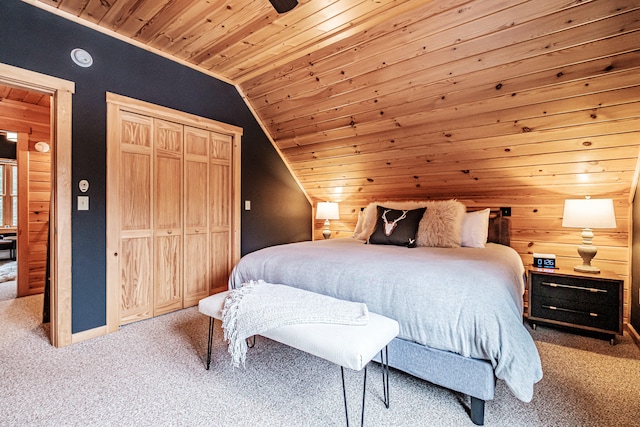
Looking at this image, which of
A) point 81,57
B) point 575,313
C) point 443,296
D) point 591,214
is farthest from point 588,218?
point 81,57

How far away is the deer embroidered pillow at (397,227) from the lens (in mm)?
2811

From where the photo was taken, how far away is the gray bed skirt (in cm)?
146

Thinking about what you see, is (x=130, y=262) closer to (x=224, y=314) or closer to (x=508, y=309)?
(x=224, y=314)

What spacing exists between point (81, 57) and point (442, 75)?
2.83 m

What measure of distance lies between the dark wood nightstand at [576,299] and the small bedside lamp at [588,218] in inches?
6.7

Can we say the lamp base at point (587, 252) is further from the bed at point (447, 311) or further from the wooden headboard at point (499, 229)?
the bed at point (447, 311)

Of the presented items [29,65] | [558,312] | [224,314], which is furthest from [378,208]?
[29,65]

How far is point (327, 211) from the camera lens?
162 inches

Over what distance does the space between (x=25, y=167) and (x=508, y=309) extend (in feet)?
16.6

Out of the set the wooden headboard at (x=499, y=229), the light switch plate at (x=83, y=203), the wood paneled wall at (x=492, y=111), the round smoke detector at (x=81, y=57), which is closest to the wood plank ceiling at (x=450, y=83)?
the wood paneled wall at (x=492, y=111)

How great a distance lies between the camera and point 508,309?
1.46 meters

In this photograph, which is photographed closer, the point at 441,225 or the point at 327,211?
the point at 441,225

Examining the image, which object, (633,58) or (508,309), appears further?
(633,58)

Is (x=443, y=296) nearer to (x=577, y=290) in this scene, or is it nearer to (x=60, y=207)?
(x=577, y=290)
